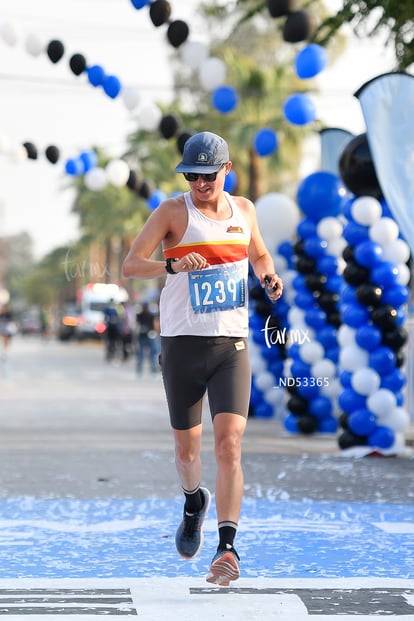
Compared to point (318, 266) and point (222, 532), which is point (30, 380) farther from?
point (222, 532)

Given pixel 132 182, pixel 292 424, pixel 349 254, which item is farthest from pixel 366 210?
pixel 132 182

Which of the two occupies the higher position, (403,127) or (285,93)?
(285,93)

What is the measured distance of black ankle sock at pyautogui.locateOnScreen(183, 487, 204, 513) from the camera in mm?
5871

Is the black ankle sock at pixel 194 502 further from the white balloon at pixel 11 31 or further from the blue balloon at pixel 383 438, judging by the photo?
the white balloon at pixel 11 31

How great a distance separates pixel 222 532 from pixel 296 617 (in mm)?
613

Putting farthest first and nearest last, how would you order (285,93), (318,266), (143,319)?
(285,93), (143,319), (318,266)

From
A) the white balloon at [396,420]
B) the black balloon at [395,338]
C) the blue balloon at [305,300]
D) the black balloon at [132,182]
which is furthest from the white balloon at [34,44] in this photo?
the white balloon at [396,420]

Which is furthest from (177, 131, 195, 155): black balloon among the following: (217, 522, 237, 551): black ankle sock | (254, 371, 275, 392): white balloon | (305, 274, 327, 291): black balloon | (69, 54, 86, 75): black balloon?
(217, 522, 237, 551): black ankle sock

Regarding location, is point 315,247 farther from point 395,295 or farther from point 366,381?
point 366,381

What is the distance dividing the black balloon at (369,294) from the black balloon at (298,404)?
222 cm

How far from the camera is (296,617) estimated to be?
4.99 meters

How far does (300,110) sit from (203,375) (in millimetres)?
9687

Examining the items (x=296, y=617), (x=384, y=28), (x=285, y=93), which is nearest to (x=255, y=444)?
(x=384, y=28)

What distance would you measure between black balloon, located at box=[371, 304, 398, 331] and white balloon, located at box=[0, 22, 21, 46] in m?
7.29
